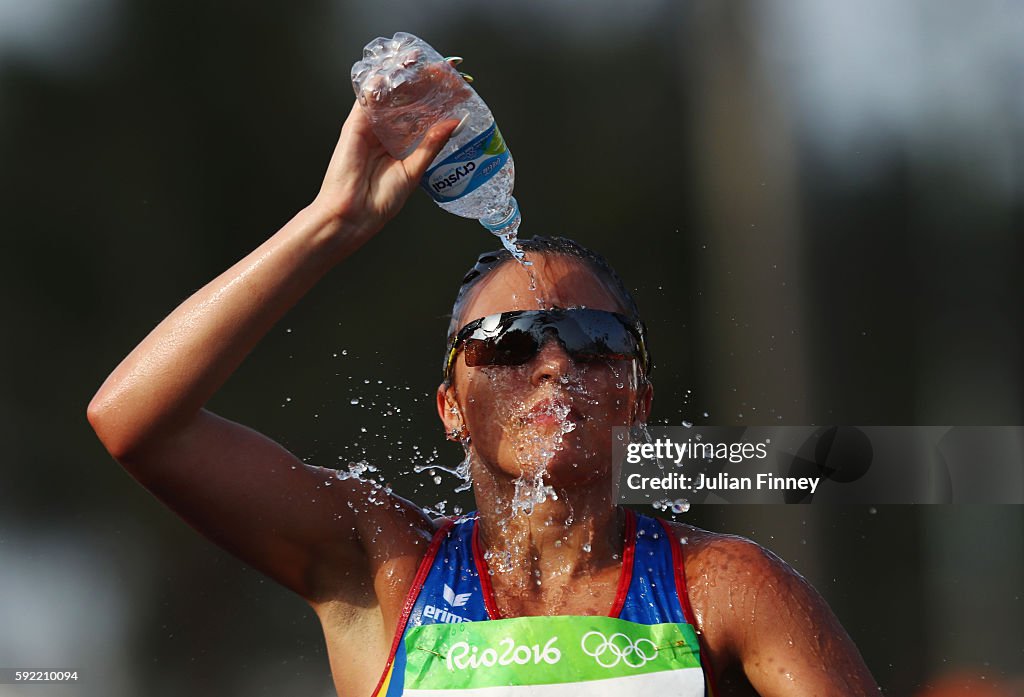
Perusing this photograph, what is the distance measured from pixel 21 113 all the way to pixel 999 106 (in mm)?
5907

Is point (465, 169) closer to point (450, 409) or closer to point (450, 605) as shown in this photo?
point (450, 409)

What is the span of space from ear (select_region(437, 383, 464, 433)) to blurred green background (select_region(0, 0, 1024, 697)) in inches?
109

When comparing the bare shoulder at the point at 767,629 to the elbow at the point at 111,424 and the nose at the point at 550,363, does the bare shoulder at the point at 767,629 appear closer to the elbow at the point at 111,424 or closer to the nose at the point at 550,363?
the nose at the point at 550,363

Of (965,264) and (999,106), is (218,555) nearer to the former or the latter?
(965,264)

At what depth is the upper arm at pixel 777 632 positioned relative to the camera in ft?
7.28

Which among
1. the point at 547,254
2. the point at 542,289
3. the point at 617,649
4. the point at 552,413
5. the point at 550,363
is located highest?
the point at 547,254

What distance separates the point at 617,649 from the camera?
7.47ft

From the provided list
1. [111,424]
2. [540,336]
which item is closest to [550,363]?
[540,336]

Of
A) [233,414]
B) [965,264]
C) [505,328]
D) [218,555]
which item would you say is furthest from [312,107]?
[505,328]

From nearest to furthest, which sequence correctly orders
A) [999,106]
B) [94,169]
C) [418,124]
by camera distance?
[418,124], [999,106], [94,169]

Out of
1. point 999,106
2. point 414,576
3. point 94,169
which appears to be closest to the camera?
point 414,576

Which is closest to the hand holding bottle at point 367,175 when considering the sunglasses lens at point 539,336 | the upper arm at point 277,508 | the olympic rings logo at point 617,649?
the sunglasses lens at point 539,336

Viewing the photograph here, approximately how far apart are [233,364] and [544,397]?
2.14 ft

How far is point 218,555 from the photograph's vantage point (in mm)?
6090
